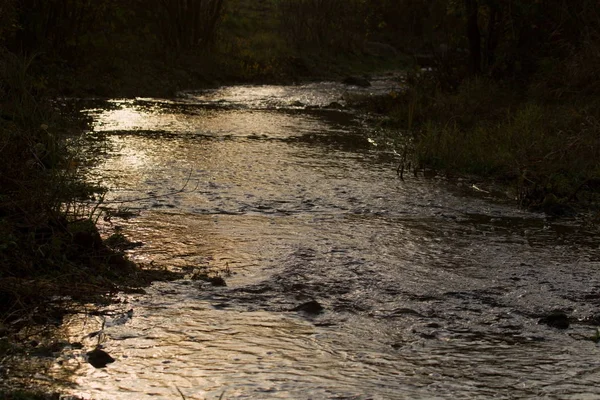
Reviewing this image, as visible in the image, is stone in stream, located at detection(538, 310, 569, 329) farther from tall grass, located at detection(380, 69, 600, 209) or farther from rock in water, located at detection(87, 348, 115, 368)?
tall grass, located at detection(380, 69, 600, 209)

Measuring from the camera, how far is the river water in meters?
4.44

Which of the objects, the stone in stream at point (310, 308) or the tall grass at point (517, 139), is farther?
the tall grass at point (517, 139)

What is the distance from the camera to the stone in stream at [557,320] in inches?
209

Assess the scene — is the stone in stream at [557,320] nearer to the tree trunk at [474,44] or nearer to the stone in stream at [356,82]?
the tree trunk at [474,44]

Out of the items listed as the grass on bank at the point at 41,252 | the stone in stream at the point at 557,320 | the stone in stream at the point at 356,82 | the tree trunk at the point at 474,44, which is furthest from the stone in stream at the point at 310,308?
the stone in stream at the point at 356,82

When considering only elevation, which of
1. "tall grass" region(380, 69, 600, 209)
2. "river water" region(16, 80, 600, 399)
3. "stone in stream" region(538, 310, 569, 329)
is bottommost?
"river water" region(16, 80, 600, 399)

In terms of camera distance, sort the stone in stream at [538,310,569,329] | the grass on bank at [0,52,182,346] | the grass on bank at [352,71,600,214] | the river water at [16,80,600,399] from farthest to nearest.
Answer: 1. the grass on bank at [352,71,600,214]
2. the stone in stream at [538,310,569,329]
3. the grass on bank at [0,52,182,346]
4. the river water at [16,80,600,399]

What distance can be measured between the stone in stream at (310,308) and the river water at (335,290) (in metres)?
0.01

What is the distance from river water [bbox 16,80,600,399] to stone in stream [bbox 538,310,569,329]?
50 mm

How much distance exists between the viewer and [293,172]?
10.1 metres

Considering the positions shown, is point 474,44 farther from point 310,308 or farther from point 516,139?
point 310,308

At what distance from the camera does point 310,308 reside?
5410 millimetres

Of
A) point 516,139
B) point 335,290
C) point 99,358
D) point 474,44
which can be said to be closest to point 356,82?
point 474,44

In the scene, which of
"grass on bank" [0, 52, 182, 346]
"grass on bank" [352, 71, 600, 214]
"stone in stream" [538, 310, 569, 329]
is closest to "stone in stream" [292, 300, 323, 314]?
"grass on bank" [0, 52, 182, 346]
